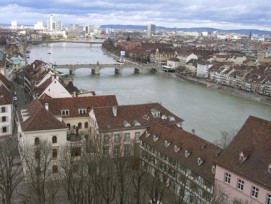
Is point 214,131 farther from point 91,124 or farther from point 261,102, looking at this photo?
point 261,102

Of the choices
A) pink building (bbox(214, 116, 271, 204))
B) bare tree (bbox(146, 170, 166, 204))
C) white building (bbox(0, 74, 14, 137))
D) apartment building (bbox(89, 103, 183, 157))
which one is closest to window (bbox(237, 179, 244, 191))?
pink building (bbox(214, 116, 271, 204))

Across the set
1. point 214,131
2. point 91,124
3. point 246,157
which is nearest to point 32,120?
point 91,124

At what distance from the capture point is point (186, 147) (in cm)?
1667

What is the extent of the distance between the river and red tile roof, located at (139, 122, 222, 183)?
831cm

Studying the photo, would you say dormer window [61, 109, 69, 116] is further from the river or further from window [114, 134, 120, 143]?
the river

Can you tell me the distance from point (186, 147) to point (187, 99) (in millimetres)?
24962

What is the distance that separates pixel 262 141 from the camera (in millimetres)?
13258

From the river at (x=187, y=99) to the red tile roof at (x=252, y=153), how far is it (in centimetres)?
1198

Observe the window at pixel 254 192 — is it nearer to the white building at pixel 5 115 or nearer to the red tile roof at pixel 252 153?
the red tile roof at pixel 252 153

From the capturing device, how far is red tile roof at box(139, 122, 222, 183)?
15.2 meters

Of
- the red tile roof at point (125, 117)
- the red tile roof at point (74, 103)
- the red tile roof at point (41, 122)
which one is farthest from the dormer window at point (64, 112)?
the red tile roof at point (41, 122)

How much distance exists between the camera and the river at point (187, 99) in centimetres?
3071

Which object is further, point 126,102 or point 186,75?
point 186,75

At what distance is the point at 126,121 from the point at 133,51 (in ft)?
252
